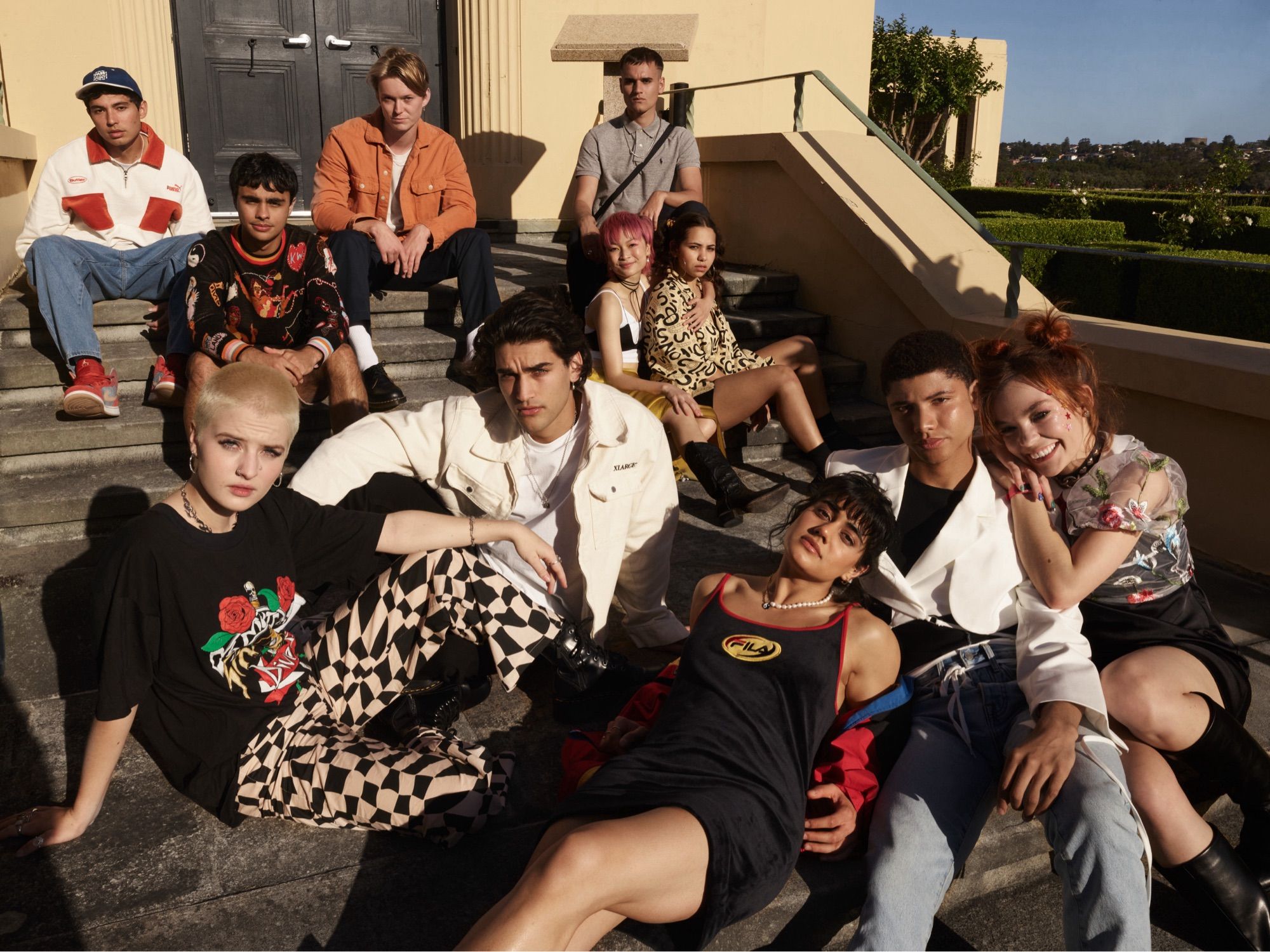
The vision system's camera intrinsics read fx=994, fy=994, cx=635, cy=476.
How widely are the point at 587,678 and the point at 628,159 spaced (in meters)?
4.09

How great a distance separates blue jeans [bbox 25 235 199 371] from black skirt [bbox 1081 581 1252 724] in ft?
14.1

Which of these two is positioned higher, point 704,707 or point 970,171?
point 970,171

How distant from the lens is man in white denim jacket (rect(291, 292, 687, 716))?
311 centimetres

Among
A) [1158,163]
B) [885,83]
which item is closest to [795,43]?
[885,83]

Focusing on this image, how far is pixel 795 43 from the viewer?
9.27 metres

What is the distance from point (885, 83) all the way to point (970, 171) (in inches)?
133

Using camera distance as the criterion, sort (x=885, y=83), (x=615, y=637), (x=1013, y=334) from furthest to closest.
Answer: (x=885, y=83)
(x=1013, y=334)
(x=615, y=637)

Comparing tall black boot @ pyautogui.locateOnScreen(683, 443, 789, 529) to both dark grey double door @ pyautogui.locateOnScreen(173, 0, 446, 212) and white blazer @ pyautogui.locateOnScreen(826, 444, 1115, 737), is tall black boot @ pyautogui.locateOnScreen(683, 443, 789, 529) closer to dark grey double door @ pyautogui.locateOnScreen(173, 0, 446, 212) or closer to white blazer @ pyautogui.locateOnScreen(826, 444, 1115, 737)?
white blazer @ pyautogui.locateOnScreen(826, 444, 1115, 737)

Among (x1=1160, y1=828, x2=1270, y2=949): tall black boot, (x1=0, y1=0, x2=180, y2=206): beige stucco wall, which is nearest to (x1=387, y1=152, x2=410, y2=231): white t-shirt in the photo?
(x1=0, y1=0, x2=180, y2=206): beige stucco wall

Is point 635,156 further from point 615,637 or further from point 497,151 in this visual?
point 615,637

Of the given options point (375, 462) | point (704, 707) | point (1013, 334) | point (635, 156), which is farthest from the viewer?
point (635, 156)

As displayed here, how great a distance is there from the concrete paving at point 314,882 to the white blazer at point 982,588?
52 cm

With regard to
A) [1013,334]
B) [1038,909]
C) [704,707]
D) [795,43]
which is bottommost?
[1038,909]

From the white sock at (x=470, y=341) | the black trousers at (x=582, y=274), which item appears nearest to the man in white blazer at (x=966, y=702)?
the white sock at (x=470, y=341)
